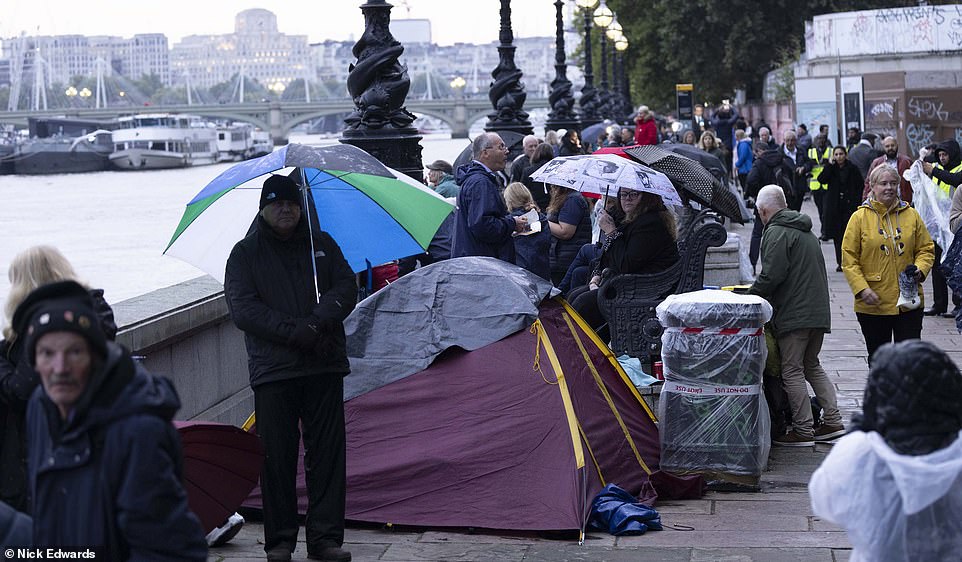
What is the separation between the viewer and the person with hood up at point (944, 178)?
13969mm

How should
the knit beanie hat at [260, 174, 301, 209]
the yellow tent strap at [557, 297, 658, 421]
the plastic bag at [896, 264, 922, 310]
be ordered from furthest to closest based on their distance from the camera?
the plastic bag at [896, 264, 922, 310] → the yellow tent strap at [557, 297, 658, 421] → the knit beanie hat at [260, 174, 301, 209]

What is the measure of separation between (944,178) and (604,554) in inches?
343

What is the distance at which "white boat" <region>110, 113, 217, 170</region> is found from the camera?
287 ft

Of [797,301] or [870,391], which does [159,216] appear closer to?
[797,301]

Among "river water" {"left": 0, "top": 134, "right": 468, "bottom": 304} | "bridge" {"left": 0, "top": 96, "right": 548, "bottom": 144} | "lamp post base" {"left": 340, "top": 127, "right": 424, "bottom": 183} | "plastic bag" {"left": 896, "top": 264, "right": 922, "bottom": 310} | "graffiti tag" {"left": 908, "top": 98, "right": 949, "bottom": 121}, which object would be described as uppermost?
"bridge" {"left": 0, "top": 96, "right": 548, "bottom": 144}

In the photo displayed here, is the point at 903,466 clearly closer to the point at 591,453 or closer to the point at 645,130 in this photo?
the point at 591,453

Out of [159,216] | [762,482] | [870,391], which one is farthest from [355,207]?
[159,216]

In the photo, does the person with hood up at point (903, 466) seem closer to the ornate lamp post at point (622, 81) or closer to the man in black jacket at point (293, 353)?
the man in black jacket at point (293, 353)

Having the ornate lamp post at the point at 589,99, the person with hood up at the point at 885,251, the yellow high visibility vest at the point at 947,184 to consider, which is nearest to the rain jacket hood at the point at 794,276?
the person with hood up at the point at 885,251

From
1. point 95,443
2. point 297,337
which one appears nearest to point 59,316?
point 95,443

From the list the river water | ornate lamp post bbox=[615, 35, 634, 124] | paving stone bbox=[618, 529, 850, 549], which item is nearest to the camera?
paving stone bbox=[618, 529, 850, 549]

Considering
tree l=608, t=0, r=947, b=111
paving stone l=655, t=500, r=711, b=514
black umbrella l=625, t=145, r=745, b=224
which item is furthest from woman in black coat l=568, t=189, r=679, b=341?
tree l=608, t=0, r=947, b=111

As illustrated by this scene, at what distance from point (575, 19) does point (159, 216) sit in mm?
32002

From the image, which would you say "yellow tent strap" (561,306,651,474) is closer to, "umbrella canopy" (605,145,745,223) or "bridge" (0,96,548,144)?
"umbrella canopy" (605,145,745,223)
